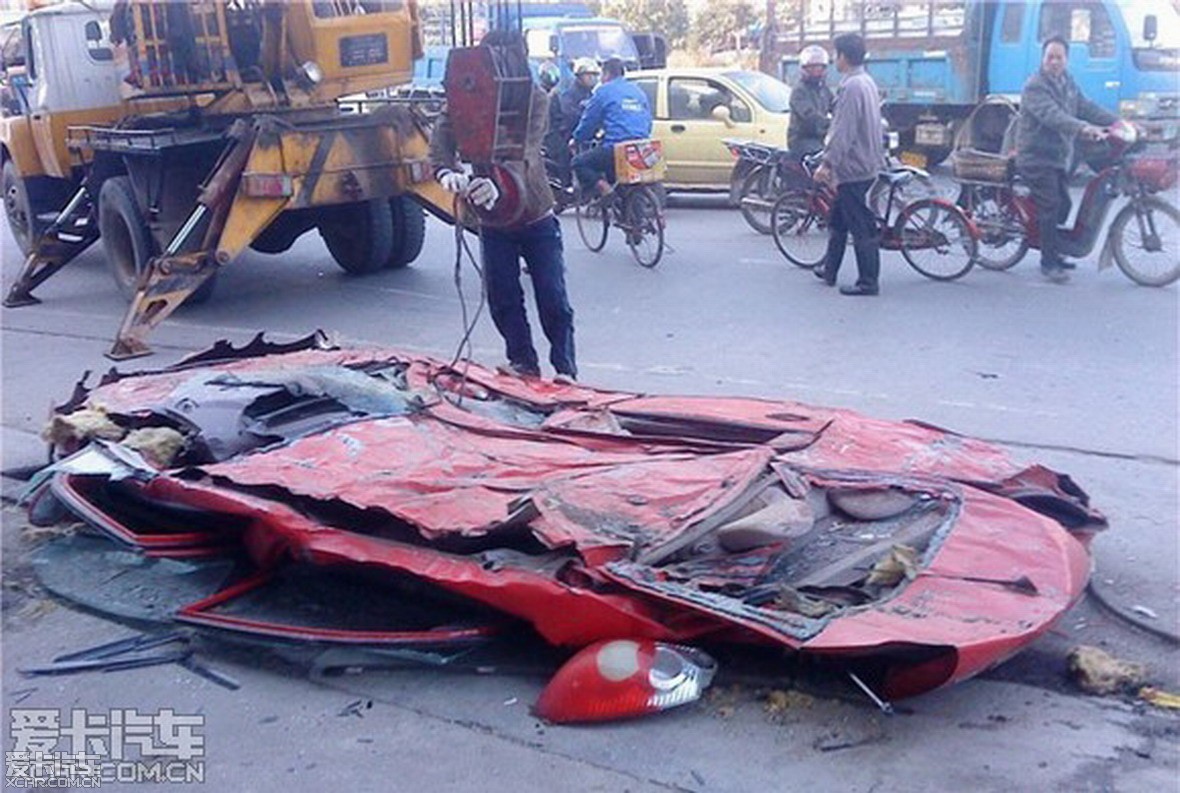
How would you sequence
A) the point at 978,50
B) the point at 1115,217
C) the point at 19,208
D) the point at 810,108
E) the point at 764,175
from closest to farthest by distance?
the point at 1115,217, the point at 810,108, the point at 19,208, the point at 764,175, the point at 978,50

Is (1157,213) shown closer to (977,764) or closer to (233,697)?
(977,764)

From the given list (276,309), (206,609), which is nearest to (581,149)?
(276,309)

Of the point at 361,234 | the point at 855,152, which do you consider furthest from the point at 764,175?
the point at 361,234

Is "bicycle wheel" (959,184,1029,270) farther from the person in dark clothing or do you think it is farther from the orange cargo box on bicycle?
the orange cargo box on bicycle

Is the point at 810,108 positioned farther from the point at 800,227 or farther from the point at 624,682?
the point at 624,682

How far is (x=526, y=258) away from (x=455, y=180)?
0.80m

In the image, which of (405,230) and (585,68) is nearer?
(405,230)

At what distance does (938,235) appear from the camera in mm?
10422

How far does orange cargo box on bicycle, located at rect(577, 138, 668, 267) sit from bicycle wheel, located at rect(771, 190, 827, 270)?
100 centimetres

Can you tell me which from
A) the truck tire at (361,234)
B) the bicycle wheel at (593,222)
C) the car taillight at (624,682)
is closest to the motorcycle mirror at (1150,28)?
the bicycle wheel at (593,222)

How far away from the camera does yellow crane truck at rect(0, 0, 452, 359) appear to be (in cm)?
973

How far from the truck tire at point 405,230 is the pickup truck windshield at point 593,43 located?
29.0ft

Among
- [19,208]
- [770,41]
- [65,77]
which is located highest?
[65,77]

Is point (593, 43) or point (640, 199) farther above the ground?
point (593, 43)
